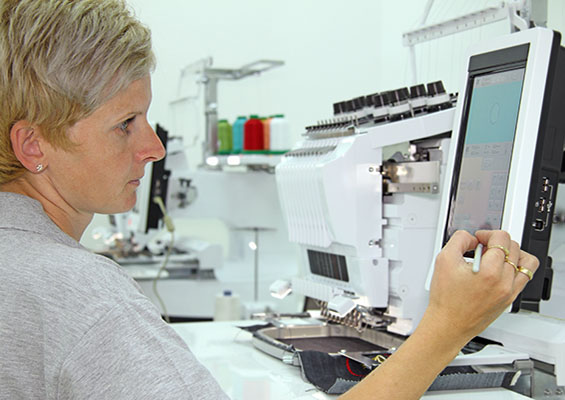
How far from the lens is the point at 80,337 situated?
752mm

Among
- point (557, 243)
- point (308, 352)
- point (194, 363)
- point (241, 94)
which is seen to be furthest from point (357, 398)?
point (241, 94)

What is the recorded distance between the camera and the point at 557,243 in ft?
5.47

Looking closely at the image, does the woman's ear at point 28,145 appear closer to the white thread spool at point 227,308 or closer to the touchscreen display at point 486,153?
the touchscreen display at point 486,153

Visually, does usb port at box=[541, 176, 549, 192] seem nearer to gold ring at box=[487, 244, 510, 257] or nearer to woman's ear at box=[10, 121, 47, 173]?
gold ring at box=[487, 244, 510, 257]

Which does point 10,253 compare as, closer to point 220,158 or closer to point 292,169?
point 292,169

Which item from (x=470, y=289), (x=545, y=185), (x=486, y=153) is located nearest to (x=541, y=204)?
(x=545, y=185)

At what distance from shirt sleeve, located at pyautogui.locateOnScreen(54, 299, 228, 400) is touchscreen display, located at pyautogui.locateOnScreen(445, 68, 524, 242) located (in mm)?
845

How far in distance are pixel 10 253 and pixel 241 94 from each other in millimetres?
4621

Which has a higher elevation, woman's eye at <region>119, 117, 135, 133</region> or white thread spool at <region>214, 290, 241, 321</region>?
woman's eye at <region>119, 117, 135, 133</region>

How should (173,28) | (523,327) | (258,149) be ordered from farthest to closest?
(173,28)
(258,149)
(523,327)

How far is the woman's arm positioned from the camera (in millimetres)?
860

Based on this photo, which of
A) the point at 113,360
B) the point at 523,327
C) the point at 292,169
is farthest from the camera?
the point at 292,169

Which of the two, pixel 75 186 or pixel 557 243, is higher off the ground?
pixel 75 186

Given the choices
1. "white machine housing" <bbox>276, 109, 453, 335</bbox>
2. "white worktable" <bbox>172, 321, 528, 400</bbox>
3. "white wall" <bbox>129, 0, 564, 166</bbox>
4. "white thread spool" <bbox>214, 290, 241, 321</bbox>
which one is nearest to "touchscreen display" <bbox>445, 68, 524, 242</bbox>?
"white machine housing" <bbox>276, 109, 453, 335</bbox>
